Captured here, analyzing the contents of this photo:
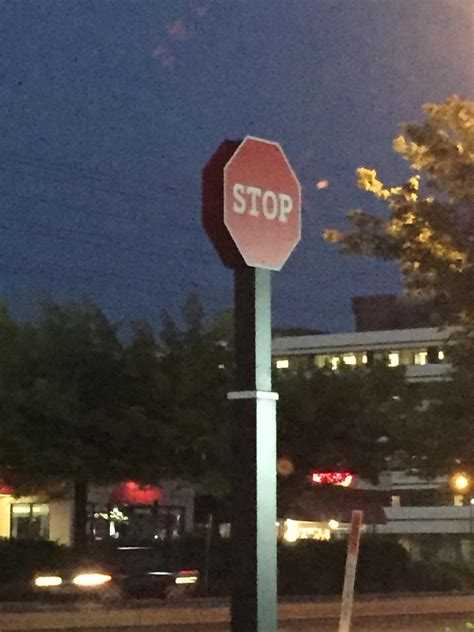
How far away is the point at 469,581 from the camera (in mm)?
41594

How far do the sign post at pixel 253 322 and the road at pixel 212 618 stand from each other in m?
16.1

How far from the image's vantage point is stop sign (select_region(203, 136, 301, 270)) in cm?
570

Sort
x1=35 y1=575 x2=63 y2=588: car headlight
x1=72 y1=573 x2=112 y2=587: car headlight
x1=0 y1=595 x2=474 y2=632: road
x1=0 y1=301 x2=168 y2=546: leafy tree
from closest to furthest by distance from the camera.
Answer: x1=0 y1=595 x2=474 y2=632: road, x1=72 y1=573 x2=112 y2=587: car headlight, x1=35 y1=575 x2=63 y2=588: car headlight, x1=0 y1=301 x2=168 y2=546: leafy tree

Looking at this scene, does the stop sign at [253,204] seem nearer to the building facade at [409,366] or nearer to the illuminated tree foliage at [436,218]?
the illuminated tree foliage at [436,218]

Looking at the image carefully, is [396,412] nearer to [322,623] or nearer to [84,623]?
[322,623]

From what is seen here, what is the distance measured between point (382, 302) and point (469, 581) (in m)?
62.8

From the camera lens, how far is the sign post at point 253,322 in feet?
18.4

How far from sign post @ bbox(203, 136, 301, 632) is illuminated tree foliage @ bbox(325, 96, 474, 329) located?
10525 mm

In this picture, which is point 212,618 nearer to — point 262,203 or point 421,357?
point 262,203

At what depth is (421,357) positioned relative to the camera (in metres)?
93.6

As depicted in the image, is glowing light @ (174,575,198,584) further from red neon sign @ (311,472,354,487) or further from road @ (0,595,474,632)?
red neon sign @ (311,472,354,487)

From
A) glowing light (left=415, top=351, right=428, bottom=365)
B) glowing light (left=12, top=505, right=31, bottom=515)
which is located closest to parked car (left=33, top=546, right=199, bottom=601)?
glowing light (left=12, top=505, right=31, bottom=515)

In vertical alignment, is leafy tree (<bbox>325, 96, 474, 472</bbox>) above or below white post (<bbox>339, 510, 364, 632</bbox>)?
above

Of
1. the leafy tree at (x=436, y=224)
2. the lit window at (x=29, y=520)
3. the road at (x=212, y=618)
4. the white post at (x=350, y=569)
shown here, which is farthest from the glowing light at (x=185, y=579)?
the white post at (x=350, y=569)
